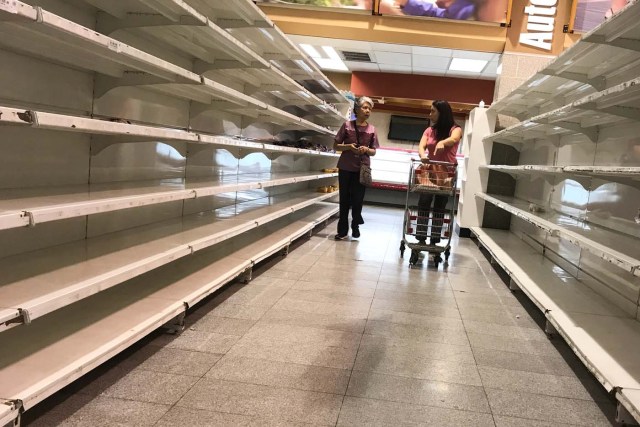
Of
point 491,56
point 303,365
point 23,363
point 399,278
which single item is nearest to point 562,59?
point 399,278

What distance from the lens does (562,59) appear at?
11.8ft

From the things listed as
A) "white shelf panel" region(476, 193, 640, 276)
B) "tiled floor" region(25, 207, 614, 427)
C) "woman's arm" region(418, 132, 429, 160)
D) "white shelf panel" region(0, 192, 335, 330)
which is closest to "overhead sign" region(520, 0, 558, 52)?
"woman's arm" region(418, 132, 429, 160)

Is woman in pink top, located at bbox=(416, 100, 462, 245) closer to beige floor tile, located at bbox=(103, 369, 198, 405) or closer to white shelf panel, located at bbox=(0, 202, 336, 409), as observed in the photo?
white shelf panel, located at bbox=(0, 202, 336, 409)

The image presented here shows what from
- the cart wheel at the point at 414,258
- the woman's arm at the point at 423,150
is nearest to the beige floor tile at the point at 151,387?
the cart wheel at the point at 414,258

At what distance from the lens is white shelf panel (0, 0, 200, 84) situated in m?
1.56

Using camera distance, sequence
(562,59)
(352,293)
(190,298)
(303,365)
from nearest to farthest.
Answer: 1. (303,365)
2. (190,298)
3. (562,59)
4. (352,293)

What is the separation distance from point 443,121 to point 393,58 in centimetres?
530

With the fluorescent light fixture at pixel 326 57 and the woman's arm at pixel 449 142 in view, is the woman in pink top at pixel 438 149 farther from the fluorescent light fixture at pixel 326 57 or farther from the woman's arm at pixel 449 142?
the fluorescent light fixture at pixel 326 57

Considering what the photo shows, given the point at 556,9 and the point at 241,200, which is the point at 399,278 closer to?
the point at 241,200

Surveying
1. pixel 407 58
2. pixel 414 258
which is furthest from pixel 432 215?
pixel 407 58

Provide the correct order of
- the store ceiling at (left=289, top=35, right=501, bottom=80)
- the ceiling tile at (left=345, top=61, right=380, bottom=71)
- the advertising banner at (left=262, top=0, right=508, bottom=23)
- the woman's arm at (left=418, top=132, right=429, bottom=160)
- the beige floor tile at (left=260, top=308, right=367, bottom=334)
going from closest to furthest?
the beige floor tile at (left=260, top=308, right=367, bottom=334) < the woman's arm at (left=418, top=132, right=429, bottom=160) < the advertising banner at (left=262, top=0, right=508, bottom=23) < the store ceiling at (left=289, top=35, right=501, bottom=80) < the ceiling tile at (left=345, top=61, right=380, bottom=71)

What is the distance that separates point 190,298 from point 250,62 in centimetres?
204

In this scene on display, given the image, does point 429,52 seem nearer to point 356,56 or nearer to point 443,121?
point 356,56

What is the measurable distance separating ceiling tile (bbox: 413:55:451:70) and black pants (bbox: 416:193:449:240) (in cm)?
524
